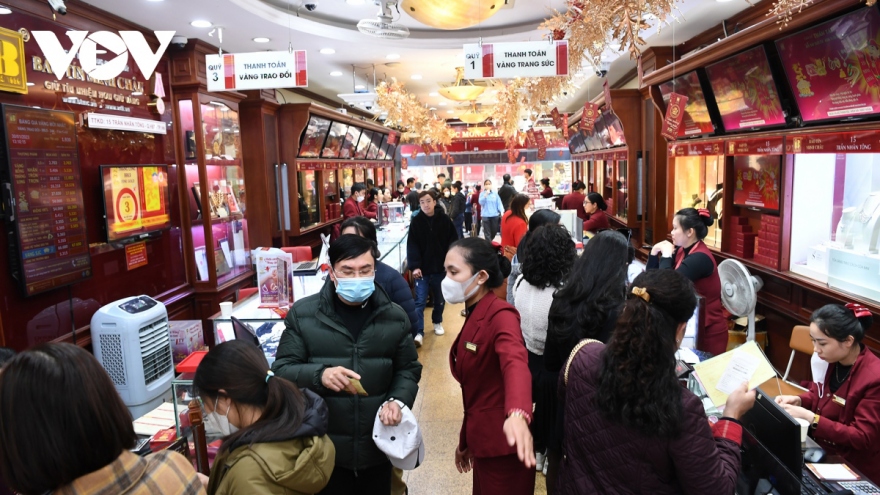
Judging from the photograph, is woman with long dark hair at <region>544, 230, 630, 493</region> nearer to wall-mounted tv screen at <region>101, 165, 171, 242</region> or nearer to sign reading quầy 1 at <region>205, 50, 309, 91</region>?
sign reading quầy 1 at <region>205, 50, 309, 91</region>

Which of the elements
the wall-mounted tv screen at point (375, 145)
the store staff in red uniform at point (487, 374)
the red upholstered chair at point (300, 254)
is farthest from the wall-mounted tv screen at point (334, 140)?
the store staff in red uniform at point (487, 374)

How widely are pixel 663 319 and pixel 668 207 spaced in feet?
19.4

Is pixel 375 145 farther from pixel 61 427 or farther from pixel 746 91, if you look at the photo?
pixel 61 427

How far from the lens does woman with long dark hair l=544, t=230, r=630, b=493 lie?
7.58ft

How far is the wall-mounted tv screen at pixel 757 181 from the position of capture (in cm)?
487

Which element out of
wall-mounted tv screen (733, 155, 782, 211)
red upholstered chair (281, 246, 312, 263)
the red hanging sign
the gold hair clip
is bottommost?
red upholstered chair (281, 246, 312, 263)

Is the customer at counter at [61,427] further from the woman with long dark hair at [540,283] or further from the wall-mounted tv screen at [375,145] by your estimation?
Result: the wall-mounted tv screen at [375,145]

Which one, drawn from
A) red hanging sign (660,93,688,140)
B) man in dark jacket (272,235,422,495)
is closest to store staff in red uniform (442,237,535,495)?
man in dark jacket (272,235,422,495)

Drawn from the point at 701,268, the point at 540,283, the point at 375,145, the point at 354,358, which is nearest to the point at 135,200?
the point at 354,358

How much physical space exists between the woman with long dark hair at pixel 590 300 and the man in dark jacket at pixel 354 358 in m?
0.63

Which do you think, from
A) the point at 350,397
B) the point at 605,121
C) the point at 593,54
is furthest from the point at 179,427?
the point at 605,121

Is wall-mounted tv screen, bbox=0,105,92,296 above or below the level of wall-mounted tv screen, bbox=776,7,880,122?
below

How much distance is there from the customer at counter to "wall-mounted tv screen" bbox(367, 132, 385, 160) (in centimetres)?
1462

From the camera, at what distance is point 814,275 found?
167 inches
